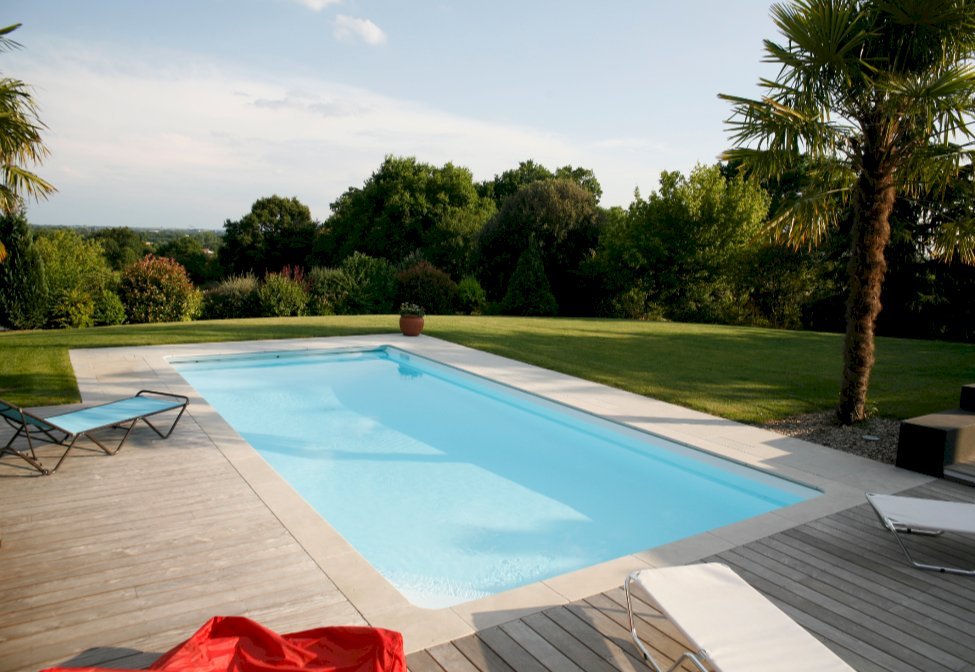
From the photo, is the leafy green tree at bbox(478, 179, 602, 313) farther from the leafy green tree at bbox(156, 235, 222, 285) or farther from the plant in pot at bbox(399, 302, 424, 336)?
the leafy green tree at bbox(156, 235, 222, 285)

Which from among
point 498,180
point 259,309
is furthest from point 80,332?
point 498,180

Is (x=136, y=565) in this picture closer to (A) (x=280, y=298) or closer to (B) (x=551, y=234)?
→ (A) (x=280, y=298)

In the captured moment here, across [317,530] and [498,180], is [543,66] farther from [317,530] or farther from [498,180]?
[498,180]

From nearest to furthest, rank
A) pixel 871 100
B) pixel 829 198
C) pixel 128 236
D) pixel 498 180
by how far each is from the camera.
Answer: pixel 871 100 < pixel 829 198 < pixel 498 180 < pixel 128 236

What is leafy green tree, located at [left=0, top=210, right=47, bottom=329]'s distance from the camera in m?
14.7

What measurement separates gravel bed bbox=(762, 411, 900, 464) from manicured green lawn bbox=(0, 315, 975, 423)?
326 millimetres

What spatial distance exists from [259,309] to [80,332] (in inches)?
206

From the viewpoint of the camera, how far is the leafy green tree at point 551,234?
936 inches

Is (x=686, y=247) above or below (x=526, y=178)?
below

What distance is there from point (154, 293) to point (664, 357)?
12.9m

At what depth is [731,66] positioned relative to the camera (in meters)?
12.8

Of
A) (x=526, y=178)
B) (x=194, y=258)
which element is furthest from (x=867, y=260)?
(x=194, y=258)

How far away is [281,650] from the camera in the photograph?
8.13 ft

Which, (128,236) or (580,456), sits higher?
(128,236)
